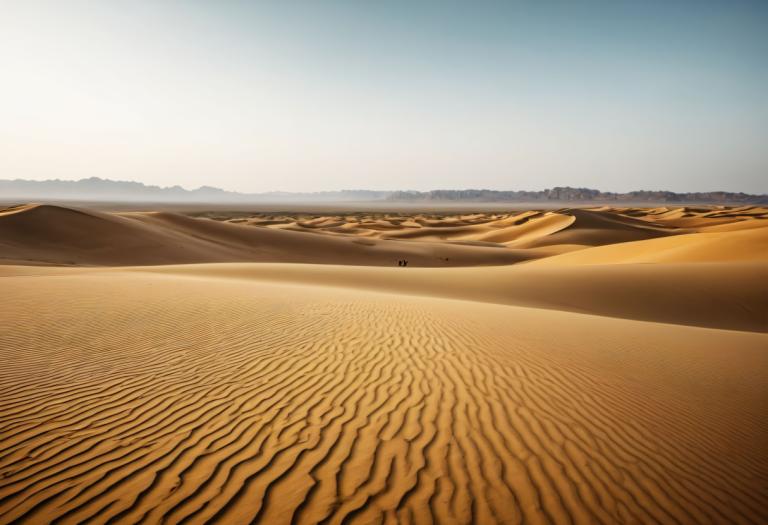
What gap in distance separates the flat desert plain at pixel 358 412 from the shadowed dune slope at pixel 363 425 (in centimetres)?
2

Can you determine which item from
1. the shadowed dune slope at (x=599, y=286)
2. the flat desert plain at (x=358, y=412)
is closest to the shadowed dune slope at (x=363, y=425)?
the flat desert plain at (x=358, y=412)

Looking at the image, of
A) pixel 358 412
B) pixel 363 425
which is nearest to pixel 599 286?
pixel 358 412

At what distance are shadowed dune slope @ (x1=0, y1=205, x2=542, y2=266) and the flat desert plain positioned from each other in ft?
48.4

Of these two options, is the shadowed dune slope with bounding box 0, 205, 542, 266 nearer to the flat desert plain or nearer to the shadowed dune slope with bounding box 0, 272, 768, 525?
the flat desert plain

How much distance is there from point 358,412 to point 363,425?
27 centimetres

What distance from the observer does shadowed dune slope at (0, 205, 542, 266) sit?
22.7 metres

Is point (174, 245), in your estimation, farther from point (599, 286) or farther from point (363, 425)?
point (363, 425)

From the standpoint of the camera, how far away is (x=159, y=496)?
2.84 meters

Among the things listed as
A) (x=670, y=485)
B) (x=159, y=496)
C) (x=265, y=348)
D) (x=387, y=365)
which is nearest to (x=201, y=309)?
(x=265, y=348)

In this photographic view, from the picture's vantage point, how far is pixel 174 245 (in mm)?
27016

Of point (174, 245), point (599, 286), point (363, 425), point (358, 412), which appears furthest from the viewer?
point (174, 245)

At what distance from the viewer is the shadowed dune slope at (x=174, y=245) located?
2267cm

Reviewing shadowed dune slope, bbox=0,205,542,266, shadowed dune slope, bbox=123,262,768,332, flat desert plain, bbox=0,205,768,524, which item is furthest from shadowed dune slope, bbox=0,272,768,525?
shadowed dune slope, bbox=0,205,542,266

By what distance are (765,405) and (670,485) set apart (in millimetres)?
3258
